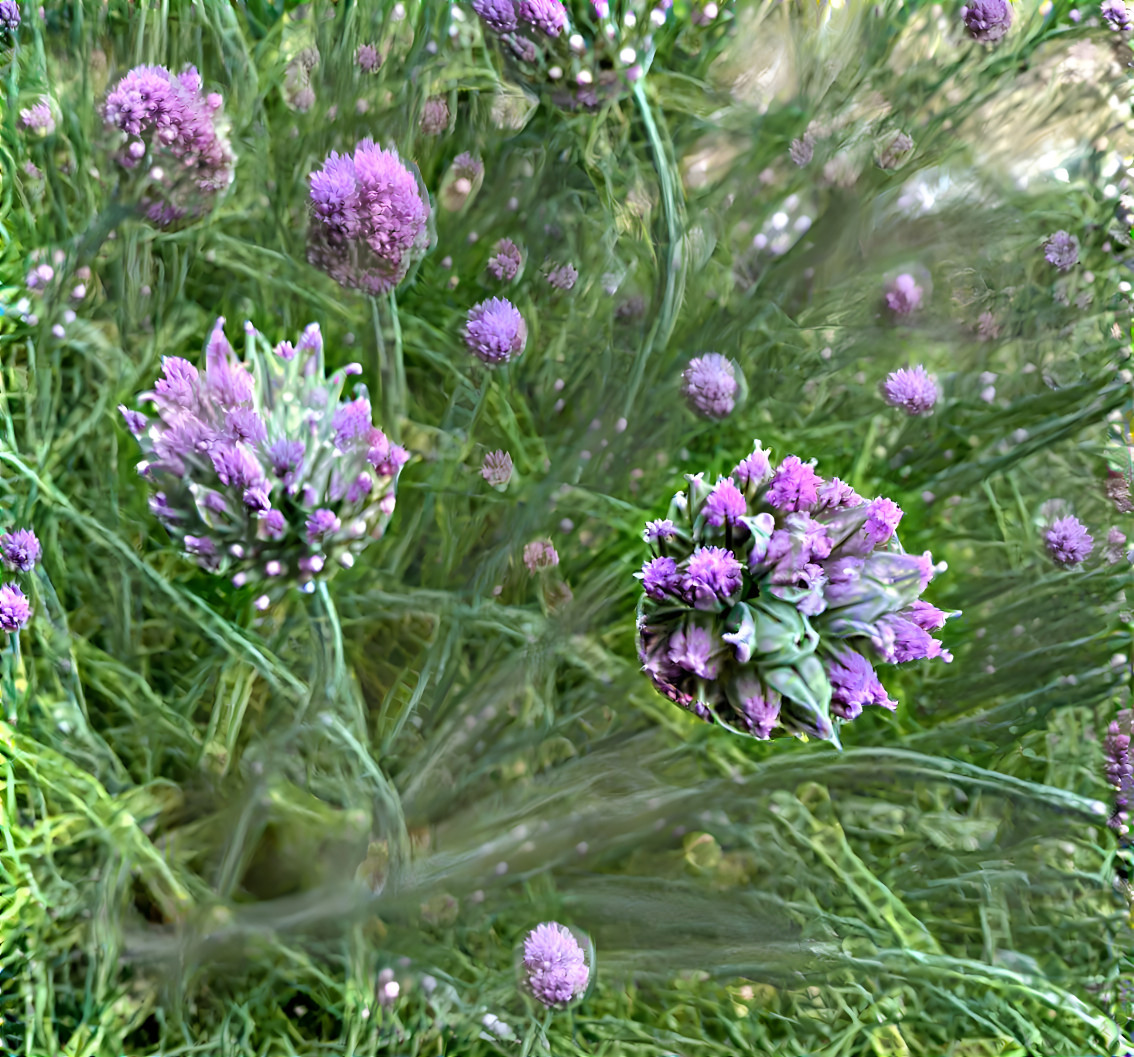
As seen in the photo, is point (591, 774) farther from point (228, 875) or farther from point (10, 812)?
point (10, 812)

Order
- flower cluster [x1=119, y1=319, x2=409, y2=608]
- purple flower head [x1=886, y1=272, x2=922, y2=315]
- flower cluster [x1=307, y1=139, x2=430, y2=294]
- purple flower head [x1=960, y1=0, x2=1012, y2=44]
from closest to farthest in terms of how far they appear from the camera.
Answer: flower cluster [x1=119, y1=319, x2=409, y2=608] → flower cluster [x1=307, y1=139, x2=430, y2=294] → purple flower head [x1=960, y1=0, x2=1012, y2=44] → purple flower head [x1=886, y1=272, x2=922, y2=315]

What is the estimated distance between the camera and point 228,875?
0.54m

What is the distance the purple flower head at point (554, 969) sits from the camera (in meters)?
0.53

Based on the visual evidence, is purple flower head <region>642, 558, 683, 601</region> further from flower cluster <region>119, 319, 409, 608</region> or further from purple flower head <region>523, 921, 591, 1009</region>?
purple flower head <region>523, 921, 591, 1009</region>

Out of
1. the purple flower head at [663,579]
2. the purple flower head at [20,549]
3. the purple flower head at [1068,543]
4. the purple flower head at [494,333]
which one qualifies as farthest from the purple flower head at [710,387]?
the purple flower head at [20,549]

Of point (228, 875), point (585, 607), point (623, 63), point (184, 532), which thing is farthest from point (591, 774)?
point (623, 63)

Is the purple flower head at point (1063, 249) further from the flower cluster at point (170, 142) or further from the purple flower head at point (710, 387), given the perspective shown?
the flower cluster at point (170, 142)

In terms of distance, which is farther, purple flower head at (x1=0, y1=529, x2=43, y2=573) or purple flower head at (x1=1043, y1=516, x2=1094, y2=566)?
purple flower head at (x1=1043, y1=516, x2=1094, y2=566)

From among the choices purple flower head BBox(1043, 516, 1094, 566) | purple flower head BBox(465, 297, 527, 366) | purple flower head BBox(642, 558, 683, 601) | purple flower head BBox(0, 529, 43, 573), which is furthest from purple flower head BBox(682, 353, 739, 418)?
purple flower head BBox(0, 529, 43, 573)

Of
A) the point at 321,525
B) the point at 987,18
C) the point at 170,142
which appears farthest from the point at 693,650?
the point at 987,18

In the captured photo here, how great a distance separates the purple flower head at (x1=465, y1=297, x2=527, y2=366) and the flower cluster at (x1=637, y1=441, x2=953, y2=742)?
214mm

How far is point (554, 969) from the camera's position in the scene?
0.53 metres

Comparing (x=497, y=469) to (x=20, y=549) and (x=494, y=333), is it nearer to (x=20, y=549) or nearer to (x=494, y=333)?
(x=494, y=333)

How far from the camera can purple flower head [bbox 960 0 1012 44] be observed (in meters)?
0.58
